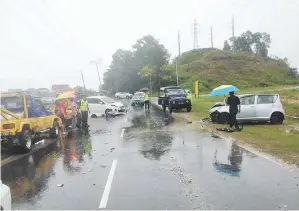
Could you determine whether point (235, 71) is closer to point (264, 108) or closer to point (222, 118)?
point (222, 118)

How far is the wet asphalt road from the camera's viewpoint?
20.6 ft

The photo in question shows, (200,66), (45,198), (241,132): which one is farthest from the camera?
(200,66)

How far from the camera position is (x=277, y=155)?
10.2m

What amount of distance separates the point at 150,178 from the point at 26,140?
6.06 m

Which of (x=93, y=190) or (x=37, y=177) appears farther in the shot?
(x=37, y=177)

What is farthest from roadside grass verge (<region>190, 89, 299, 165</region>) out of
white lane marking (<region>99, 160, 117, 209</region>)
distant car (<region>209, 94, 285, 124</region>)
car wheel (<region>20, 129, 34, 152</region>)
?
car wheel (<region>20, 129, 34, 152</region>)

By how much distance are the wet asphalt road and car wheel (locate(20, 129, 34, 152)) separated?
496 mm

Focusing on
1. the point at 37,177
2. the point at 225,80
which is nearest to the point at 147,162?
the point at 37,177

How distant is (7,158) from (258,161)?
7.86 meters

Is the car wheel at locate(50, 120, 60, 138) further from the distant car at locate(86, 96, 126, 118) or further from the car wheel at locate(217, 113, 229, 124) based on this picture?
the distant car at locate(86, 96, 126, 118)

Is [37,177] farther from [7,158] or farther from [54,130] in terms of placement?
[54,130]

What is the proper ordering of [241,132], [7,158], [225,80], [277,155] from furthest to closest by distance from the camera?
1. [225,80]
2. [241,132]
3. [7,158]
4. [277,155]

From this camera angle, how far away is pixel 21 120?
39.6ft

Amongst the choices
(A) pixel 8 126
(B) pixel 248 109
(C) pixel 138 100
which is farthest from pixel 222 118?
(C) pixel 138 100
